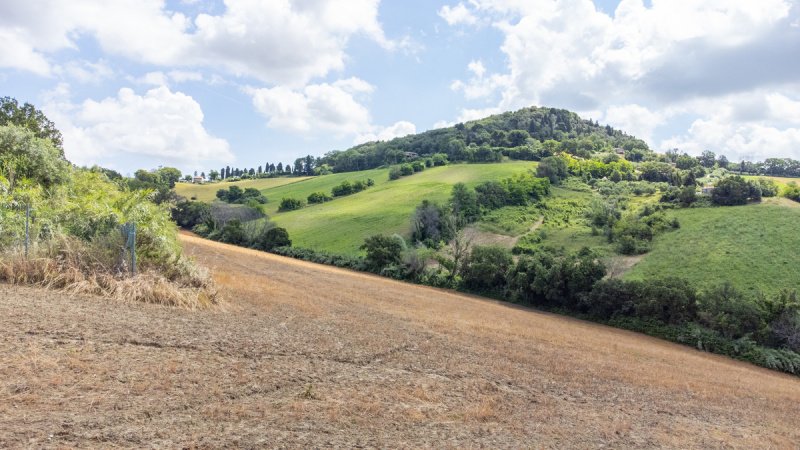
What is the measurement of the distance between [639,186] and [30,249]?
10174 centimetres

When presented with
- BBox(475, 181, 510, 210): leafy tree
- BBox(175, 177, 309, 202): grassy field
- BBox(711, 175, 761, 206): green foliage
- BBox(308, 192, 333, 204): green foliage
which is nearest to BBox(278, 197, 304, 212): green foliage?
BBox(308, 192, 333, 204): green foliage

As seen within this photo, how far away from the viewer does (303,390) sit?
8477mm

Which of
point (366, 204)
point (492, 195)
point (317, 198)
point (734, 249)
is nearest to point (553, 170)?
point (492, 195)

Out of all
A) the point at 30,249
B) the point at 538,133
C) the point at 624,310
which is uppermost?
the point at 538,133

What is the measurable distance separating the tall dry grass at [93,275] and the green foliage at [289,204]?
9045 cm

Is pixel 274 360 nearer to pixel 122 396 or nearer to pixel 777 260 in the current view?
pixel 122 396

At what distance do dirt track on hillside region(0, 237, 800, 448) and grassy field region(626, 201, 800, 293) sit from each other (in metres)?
41.7

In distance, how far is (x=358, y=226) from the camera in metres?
81.4

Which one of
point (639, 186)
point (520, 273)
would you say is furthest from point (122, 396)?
point (639, 186)

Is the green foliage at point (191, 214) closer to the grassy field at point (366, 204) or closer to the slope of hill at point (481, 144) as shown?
the grassy field at point (366, 204)

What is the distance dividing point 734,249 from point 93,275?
66525 mm

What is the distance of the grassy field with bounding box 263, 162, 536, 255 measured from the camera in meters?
77.2

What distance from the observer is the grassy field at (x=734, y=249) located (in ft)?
169

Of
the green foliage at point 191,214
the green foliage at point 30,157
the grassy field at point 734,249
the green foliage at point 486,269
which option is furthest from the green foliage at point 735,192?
the green foliage at point 191,214
